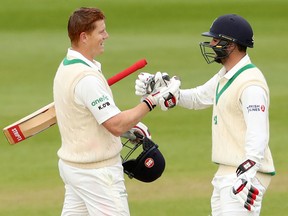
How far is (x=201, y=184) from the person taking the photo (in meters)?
10.0

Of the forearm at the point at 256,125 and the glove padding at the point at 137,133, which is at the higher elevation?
the forearm at the point at 256,125

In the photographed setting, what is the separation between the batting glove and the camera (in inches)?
262

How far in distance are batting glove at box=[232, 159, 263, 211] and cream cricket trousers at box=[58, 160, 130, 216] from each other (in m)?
0.77

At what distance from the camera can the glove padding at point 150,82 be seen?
7.38 m

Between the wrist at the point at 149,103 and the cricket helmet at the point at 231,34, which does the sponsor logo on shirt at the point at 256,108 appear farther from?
the wrist at the point at 149,103

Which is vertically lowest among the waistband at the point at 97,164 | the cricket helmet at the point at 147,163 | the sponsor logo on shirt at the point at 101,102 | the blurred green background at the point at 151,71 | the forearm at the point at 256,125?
the blurred green background at the point at 151,71

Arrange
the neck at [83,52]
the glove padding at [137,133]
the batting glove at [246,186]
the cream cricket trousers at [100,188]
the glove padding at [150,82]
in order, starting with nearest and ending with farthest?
the batting glove at [246,186] < the cream cricket trousers at [100,188] < the neck at [83,52] < the glove padding at [150,82] < the glove padding at [137,133]

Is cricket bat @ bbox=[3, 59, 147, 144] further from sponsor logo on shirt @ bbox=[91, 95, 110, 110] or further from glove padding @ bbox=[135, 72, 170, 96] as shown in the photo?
sponsor logo on shirt @ bbox=[91, 95, 110, 110]

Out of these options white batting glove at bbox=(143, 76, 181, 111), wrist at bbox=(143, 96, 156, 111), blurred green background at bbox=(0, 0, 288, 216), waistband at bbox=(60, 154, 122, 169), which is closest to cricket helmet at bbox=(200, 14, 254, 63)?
white batting glove at bbox=(143, 76, 181, 111)

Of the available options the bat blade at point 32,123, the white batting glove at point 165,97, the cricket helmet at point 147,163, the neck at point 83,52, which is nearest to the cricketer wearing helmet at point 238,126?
the white batting glove at point 165,97

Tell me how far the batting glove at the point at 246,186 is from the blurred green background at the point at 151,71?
2.54 meters

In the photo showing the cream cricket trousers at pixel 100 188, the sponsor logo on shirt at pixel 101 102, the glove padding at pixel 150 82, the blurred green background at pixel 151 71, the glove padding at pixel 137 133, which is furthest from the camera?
the blurred green background at pixel 151 71

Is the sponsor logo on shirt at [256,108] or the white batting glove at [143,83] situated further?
the white batting glove at [143,83]

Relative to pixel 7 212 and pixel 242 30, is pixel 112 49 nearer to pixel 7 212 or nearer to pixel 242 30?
pixel 7 212
